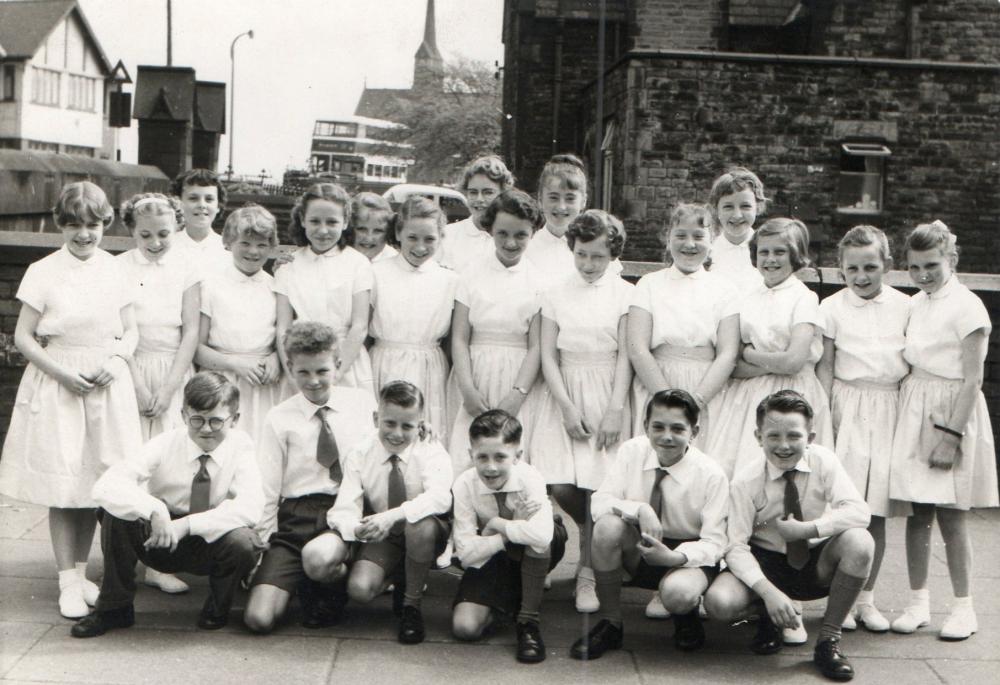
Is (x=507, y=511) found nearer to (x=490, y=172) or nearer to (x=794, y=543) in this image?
(x=794, y=543)

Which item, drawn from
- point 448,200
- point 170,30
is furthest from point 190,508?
point 170,30

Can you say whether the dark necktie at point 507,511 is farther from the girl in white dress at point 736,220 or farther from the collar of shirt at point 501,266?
the girl in white dress at point 736,220

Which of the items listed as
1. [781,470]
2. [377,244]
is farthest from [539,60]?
[781,470]

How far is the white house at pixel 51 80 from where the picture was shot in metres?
29.2

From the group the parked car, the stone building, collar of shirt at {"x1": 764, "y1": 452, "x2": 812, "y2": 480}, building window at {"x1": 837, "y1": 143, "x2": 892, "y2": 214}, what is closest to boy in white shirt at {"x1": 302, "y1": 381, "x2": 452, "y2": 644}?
collar of shirt at {"x1": 764, "y1": 452, "x2": 812, "y2": 480}

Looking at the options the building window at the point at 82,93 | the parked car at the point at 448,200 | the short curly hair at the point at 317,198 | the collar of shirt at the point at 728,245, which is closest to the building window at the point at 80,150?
the building window at the point at 82,93

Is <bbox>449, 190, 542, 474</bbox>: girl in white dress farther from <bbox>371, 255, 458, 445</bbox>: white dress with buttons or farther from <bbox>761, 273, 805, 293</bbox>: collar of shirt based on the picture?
<bbox>761, 273, 805, 293</bbox>: collar of shirt

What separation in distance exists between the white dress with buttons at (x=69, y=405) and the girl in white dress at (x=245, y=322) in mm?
437

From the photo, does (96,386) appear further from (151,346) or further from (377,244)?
(377,244)

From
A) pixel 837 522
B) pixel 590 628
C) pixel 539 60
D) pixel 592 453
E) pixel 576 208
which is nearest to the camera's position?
pixel 837 522

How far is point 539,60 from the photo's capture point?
73.0 feet

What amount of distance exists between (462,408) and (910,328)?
2071 mm

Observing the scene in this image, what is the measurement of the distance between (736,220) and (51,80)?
29.3 m

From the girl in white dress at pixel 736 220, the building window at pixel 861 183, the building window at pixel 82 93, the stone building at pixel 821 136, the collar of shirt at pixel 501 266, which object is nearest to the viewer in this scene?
the collar of shirt at pixel 501 266
